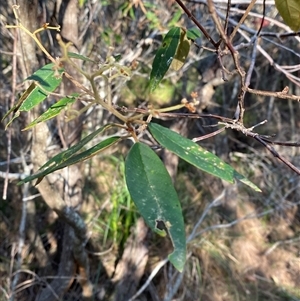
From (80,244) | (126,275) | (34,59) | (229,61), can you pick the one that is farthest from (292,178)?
(34,59)

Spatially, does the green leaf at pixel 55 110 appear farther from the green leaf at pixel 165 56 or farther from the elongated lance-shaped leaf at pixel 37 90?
the green leaf at pixel 165 56

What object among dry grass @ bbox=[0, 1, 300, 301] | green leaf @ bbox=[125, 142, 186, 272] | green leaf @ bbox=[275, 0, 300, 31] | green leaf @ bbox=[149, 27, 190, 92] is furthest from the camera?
dry grass @ bbox=[0, 1, 300, 301]

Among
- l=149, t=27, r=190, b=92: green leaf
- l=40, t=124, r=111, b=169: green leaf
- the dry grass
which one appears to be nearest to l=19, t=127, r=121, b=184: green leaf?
l=40, t=124, r=111, b=169: green leaf

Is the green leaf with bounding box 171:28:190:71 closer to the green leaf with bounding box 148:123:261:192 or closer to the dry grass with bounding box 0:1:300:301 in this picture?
the green leaf with bounding box 148:123:261:192

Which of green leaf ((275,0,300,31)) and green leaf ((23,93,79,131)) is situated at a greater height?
green leaf ((275,0,300,31))

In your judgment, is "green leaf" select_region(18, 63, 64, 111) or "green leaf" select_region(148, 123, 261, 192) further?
"green leaf" select_region(18, 63, 64, 111)

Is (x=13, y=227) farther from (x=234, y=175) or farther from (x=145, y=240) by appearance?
(x=234, y=175)

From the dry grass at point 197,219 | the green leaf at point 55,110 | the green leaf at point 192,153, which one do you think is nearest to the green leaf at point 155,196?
the green leaf at point 192,153
